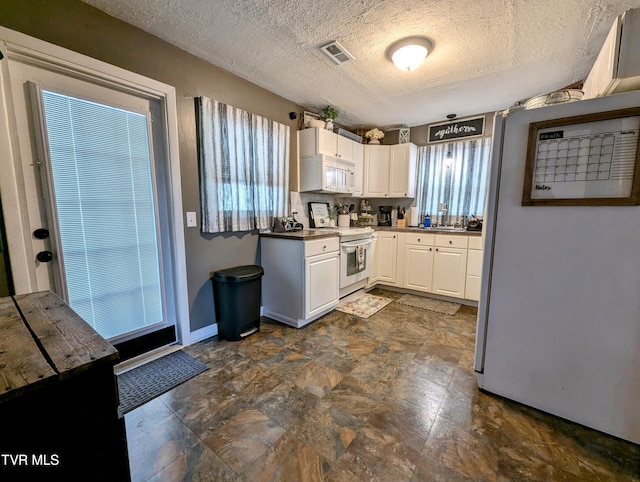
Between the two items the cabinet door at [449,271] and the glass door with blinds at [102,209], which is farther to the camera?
the cabinet door at [449,271]

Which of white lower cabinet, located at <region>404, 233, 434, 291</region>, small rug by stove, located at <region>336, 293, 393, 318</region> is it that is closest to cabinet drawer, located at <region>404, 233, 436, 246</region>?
white lower cabinet, located at <region>404, 233, 434, 291</region>

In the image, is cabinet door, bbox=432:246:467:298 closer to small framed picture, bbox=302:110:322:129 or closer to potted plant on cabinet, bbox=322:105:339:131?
potted plant on cabinet, bbox=322:105:339:131

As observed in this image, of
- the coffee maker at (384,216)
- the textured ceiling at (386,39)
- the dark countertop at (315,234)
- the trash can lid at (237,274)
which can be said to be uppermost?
the textured ceiling at (386,39)

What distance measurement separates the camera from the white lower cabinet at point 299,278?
8.39 ft

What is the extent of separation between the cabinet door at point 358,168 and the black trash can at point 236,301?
7.03ft

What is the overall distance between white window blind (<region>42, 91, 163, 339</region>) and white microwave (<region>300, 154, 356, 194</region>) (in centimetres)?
170

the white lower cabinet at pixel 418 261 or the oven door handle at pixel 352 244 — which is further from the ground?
the oven door handle at pixel 352 244

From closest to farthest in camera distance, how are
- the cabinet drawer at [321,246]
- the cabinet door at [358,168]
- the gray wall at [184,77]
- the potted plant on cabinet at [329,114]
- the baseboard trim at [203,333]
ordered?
1. the gray wall at [184,77]
2. the baseboard trim at [203,333]
3. the cabinet drawer at [321,246]
4. the potted plant on cabinet at [329,114]
5. the cabinet door at [358,168]

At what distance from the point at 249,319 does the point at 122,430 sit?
1.79 metres

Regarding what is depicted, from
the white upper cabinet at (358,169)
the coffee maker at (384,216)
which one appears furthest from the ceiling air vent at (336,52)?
the coffee maker at (384,216)

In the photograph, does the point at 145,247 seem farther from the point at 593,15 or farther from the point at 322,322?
the point at 593,15

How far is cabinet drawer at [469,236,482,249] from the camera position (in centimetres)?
310

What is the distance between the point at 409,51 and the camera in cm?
203

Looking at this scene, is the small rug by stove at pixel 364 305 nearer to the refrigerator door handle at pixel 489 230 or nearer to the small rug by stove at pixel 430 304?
the small rug by stove at pixel 430 304
